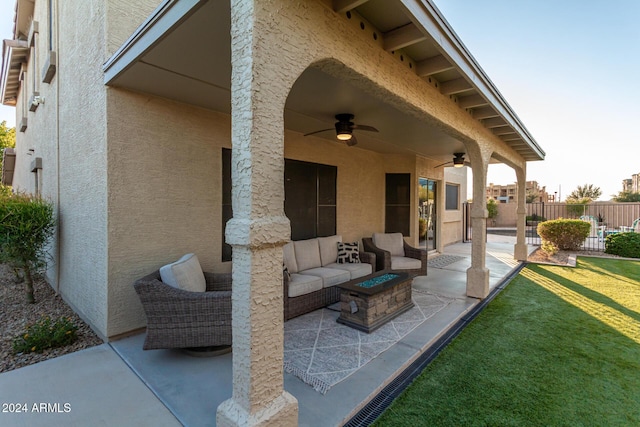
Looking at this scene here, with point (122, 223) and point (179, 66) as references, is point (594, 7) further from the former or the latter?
point (122, 223)

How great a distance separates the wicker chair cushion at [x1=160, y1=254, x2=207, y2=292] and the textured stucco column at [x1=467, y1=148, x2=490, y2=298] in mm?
4315

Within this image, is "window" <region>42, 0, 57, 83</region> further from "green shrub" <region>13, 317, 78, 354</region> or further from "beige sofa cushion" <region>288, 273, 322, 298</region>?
"beige sofa cushion" <region>288, 273, 322, 298</region>

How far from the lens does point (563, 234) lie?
9.47 metres

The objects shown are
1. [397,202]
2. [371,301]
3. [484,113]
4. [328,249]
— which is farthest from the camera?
[397,202]

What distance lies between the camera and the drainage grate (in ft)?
7.02

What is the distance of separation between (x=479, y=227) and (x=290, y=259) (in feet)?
10.9

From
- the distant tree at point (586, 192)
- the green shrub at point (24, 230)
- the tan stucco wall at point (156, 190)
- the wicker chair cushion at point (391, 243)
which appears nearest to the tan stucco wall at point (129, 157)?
the tan stucco wall at point (156, 190)

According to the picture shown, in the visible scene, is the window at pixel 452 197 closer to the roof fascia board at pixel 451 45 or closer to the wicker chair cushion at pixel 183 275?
the roof fascia board at pixel 451 45

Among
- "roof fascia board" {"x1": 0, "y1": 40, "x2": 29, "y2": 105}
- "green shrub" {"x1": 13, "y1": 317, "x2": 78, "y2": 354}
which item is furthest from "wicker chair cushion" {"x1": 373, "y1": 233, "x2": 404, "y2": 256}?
"roof fascia board" {"x1": 0, "y1": 40, "x2": 29, "y2": 105}

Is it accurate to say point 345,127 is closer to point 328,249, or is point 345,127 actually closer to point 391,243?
point 328,249

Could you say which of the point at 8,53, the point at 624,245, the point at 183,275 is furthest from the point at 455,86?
the point at 8,53

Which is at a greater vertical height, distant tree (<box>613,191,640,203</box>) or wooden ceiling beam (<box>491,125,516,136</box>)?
wooden ceiling beam (<box>491,125,516,136</box>)

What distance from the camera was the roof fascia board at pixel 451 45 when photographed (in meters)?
2.24

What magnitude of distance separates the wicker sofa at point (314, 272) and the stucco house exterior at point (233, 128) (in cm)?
46
